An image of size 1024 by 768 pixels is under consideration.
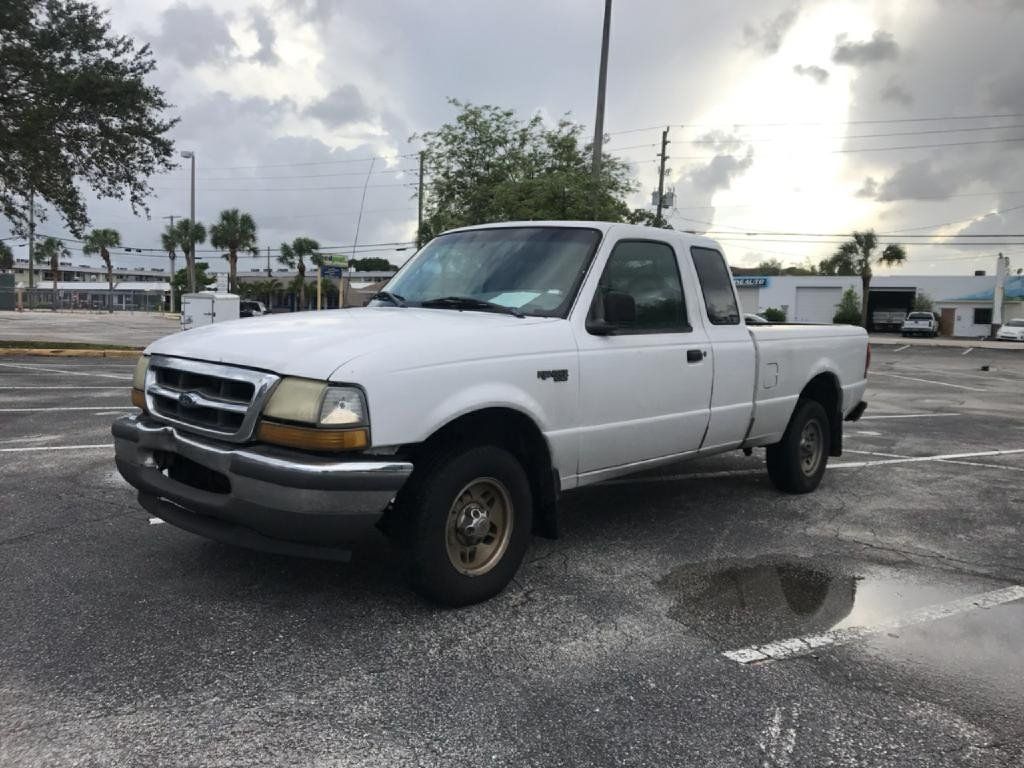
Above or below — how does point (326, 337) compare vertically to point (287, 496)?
above

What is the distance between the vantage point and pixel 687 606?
156 inches

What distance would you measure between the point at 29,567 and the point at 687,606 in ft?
11.3

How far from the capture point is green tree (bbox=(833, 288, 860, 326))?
197ft

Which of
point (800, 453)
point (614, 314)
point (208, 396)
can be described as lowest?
point (800, 453)

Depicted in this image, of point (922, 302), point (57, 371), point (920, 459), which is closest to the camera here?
point (920, 459)

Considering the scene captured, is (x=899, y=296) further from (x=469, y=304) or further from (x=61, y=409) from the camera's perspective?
(x=469, y=304)

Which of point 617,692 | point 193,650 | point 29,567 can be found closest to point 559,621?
point 617,692

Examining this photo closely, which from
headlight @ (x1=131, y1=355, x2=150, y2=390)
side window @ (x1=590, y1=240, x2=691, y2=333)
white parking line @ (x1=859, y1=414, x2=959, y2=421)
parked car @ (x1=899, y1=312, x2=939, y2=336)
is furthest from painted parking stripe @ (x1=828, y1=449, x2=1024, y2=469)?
parked car @ (x1=899, y1=312, x2=939, y2=336)

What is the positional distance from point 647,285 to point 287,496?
2.63 m

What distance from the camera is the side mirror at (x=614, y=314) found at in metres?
4.18

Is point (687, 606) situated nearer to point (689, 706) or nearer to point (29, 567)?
point (689, 706)

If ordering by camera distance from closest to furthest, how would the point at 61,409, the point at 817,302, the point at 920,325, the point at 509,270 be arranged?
the point at 509,270 < the point at 61,409 < the point at 920,325 < the point at 817,302

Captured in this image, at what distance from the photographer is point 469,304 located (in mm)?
4387

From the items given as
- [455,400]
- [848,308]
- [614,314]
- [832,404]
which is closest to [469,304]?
[614,314]
